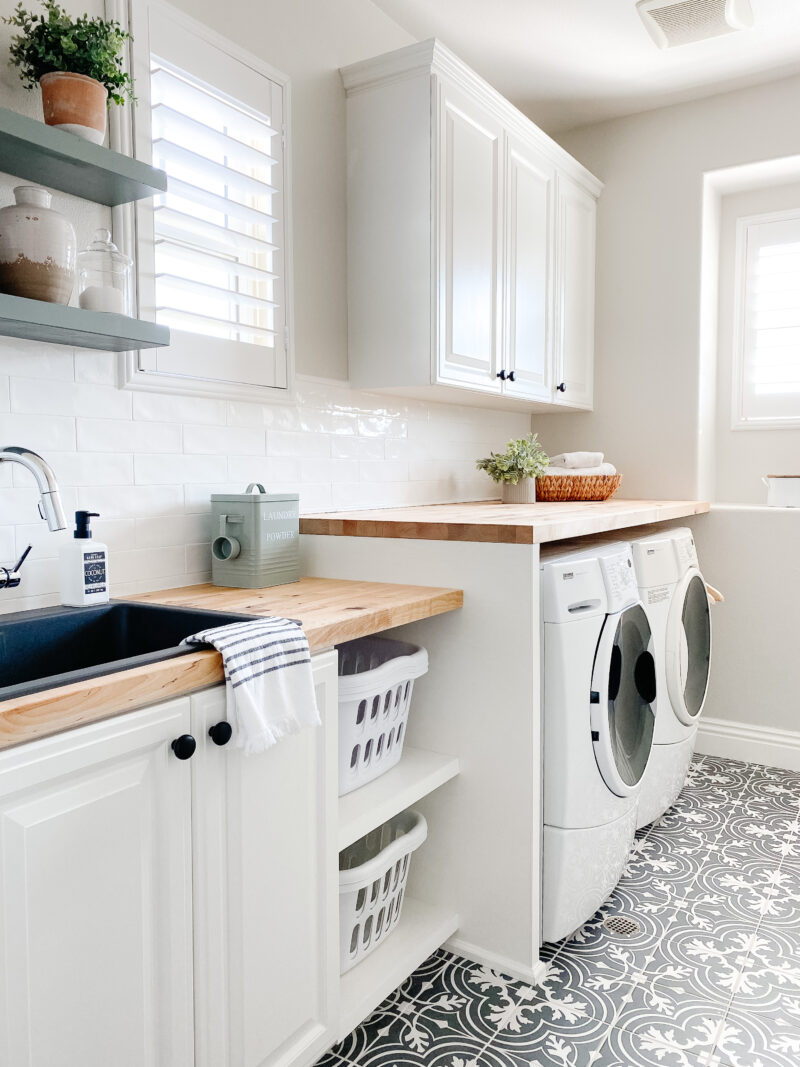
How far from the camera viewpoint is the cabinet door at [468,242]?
244 cm

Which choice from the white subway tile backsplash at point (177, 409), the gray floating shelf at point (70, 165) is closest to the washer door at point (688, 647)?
the white subway tile backsplash at point (177, 409)

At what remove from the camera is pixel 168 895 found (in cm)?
116

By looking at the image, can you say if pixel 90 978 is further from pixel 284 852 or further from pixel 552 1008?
pixel 552 1008

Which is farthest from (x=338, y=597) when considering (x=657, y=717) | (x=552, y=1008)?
(x=657, y=717)

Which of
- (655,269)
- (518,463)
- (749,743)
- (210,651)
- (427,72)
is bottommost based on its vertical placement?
(749,743)

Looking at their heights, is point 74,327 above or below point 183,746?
above

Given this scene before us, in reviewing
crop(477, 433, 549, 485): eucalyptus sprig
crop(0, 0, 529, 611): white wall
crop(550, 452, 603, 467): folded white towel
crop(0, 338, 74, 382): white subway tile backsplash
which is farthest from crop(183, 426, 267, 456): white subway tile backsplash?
crop(550, 452, 603, 467): folded white towel

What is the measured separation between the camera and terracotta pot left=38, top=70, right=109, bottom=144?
1478mm

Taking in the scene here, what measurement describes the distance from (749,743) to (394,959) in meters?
2.00

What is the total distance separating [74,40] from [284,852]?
61.2 inches

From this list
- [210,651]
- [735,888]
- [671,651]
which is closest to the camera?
[210,651]

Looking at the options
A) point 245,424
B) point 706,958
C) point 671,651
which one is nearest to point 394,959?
point 706,958

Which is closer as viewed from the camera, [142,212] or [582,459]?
[142,212]

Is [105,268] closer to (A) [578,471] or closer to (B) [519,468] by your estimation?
(B) [519,468]
